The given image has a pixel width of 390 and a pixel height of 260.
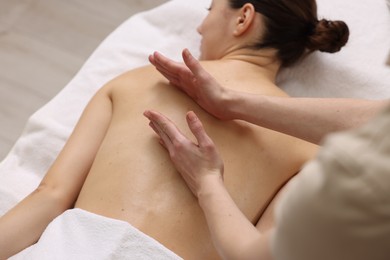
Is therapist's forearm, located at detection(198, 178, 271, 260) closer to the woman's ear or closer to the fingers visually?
the fingers

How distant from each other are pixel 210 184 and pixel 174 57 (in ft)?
2.52

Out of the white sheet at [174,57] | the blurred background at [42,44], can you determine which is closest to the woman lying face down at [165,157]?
the white sheet at [174,57]

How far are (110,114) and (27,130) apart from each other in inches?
15.1

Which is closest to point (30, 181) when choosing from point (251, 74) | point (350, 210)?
point (251, 74)

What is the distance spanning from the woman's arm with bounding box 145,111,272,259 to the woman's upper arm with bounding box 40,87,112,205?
0.18 metres

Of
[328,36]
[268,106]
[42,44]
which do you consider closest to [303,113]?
[268,106]

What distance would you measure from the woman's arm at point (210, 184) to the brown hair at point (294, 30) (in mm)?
425

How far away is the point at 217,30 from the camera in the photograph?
163 centimetres

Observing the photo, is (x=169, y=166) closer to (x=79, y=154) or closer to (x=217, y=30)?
(x=79, y=154)

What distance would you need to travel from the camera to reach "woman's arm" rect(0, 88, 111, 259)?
4.29ft

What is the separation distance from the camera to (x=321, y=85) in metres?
1.79

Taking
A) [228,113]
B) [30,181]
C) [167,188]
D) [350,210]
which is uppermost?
[350,210]

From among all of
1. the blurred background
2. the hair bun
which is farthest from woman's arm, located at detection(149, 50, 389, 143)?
the blurred background

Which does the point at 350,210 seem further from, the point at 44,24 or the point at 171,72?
the point at 44,24
